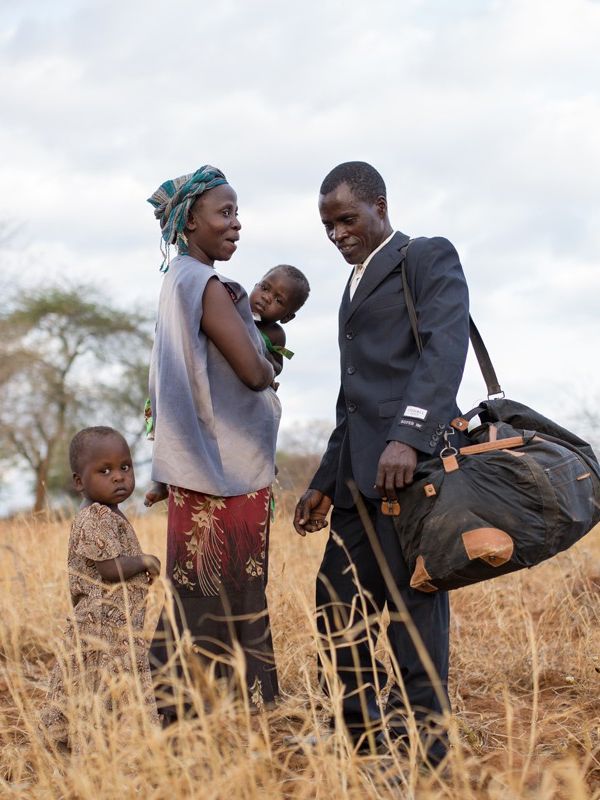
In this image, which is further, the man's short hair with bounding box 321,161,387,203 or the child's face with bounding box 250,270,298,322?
the child's face with bounding box 250,270,298,322

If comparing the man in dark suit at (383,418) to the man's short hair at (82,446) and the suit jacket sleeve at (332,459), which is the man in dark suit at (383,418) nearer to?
the suit jacket sleeve at (332,459)

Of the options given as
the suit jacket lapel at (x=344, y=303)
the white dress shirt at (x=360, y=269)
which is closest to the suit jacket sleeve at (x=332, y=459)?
the suit jacket lapel at (x=344, y=303)

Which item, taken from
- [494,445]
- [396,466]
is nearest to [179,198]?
[396,466]

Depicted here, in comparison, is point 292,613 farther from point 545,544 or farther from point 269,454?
point 545,544

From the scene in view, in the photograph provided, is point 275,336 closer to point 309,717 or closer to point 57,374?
point 309,717

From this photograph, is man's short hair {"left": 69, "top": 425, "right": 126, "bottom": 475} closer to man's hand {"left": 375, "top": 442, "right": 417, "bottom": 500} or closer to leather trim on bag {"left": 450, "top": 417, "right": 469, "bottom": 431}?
man's hand {"left": 375, "top": 442, "right": 417, "bottom": 500}

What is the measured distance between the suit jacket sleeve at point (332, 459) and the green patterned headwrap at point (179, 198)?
0.79 meters

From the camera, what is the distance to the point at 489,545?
2.82 meters

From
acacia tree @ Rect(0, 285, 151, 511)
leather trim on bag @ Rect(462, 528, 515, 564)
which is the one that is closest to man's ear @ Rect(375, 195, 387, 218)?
leather trim on bag @ Rect(462, 528, 515, 564)

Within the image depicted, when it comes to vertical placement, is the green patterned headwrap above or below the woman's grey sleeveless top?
above

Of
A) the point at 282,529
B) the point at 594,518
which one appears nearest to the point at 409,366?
the point at 594,518

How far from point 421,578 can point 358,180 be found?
132cm

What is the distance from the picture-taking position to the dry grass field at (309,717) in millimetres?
2240

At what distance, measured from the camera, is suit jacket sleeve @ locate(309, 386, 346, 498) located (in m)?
3.52
